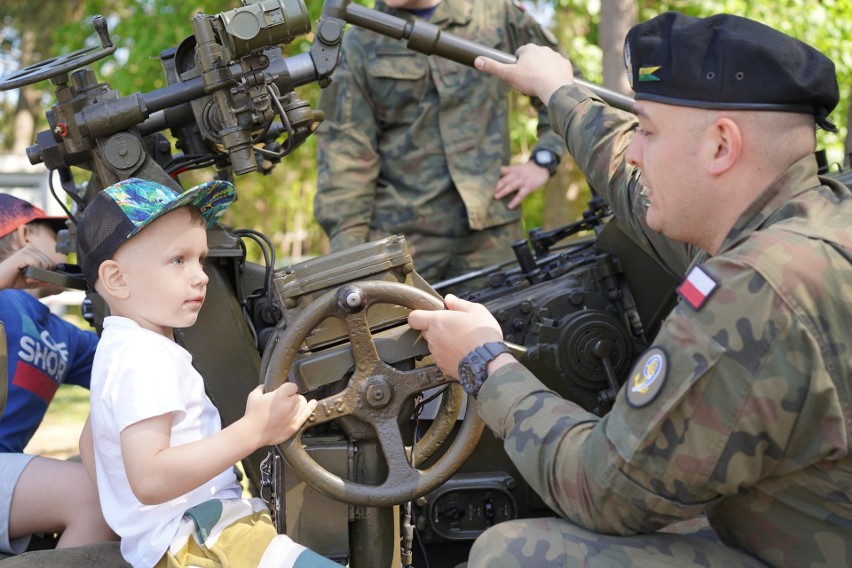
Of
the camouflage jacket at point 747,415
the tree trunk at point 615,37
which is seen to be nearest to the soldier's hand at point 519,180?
the tree trunk at point 615,37

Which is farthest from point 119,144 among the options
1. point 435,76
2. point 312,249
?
point 312,249

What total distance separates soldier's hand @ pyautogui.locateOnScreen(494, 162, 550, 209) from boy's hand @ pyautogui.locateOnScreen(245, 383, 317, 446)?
2.06m

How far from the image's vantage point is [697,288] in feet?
6.07

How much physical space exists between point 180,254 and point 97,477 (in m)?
0.55

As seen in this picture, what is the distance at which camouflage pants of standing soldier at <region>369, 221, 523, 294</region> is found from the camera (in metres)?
4.32

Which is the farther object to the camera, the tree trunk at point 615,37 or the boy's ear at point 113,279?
the tree trunk at point 615,37

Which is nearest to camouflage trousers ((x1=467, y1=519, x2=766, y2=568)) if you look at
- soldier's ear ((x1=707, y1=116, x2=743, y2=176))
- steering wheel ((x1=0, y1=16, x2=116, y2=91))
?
soldier's ear ((x1=707, y1=116, x2=743, y2=176))

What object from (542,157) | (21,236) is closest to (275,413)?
(21,236)

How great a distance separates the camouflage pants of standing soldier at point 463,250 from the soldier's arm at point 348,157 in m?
0.16

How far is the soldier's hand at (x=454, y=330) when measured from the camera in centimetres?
230

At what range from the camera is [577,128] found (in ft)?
9.57

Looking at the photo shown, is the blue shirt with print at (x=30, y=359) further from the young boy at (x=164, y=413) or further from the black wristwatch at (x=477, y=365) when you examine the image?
the black wristwatch at (x=477, y=365)

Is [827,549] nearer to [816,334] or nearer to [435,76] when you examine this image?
[816,334]

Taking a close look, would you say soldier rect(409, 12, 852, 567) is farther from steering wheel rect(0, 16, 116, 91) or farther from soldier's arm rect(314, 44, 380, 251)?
soldier's arm rect(314, 44, 380, 251)
